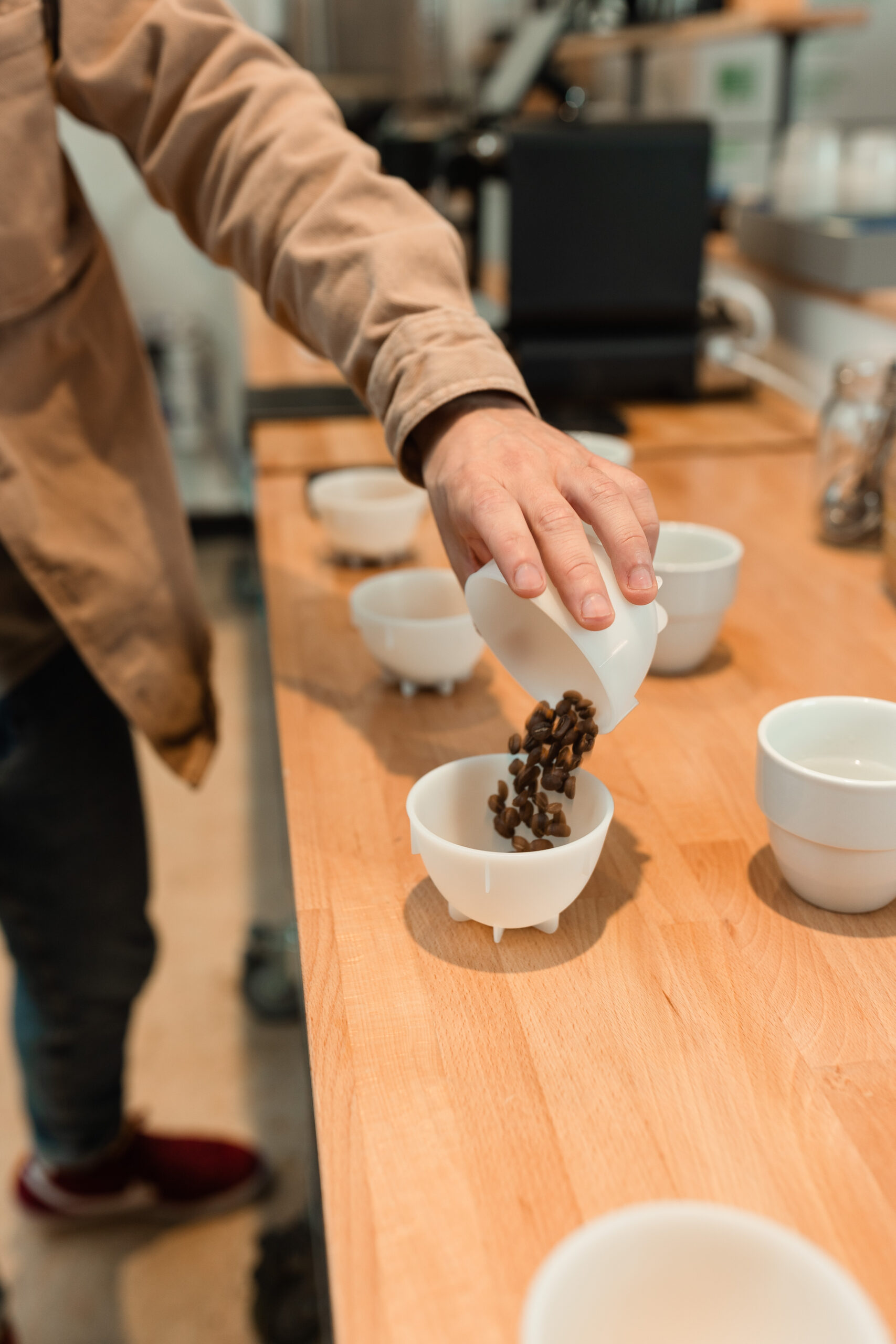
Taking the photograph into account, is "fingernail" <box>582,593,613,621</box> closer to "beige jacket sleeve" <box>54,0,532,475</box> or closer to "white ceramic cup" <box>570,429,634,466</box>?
"beige jacket sleeve" <box>54,0,532,475</box>

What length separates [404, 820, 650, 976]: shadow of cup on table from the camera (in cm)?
60

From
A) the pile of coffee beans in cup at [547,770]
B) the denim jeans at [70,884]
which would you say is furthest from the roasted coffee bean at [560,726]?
the denim jeans at [70,884]

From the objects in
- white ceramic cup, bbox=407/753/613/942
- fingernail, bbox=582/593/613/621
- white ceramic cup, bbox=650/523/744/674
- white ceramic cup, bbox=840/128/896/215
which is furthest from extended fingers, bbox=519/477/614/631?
white ceramic cup, bbox=840/128/896/215

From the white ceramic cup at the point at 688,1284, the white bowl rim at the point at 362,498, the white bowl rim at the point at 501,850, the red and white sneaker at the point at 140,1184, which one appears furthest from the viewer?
the red and white sneaker at the point at 140,1184

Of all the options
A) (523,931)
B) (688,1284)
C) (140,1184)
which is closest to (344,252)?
(523,931)

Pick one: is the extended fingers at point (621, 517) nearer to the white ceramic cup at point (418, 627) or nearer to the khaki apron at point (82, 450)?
the white ceramic cup at point (418, 627)

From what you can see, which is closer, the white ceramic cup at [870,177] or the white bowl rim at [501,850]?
the white bowl rim at [501,850]

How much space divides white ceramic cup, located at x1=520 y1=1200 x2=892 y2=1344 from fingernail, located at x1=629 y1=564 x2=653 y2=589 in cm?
32

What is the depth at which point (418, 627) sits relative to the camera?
0.83 metres

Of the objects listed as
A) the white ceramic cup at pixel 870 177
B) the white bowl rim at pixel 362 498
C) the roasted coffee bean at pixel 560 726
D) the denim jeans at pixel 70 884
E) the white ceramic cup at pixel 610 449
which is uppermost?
the white ceramic cup at pixel 870 177

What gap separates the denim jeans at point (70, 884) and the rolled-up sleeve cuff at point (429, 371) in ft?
1.59

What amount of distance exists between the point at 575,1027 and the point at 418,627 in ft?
1.17

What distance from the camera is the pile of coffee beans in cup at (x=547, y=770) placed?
63 centimetres

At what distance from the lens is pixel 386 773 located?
783 mm
